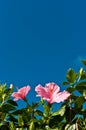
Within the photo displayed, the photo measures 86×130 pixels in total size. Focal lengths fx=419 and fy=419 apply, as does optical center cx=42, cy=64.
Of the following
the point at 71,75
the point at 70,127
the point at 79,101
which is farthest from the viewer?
the point at 71,75

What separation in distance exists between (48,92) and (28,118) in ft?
0.82

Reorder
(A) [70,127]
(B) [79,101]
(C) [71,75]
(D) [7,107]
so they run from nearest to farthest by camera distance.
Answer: (A) [70,127], (B) [79,101], (C) [71,75], (D) [7,107]

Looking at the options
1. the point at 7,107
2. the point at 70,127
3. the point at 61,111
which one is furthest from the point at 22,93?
the point at 70,127

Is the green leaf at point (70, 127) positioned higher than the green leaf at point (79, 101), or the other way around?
the green leaf at point (79, 101)

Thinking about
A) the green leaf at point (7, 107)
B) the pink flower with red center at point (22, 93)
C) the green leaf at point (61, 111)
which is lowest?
the green leaf at point (61, 111)

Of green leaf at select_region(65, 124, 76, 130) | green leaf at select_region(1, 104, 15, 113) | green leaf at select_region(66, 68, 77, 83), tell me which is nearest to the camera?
green leaf at select_region(65, 124, 76, 130)

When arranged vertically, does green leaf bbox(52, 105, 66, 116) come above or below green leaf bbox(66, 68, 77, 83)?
below

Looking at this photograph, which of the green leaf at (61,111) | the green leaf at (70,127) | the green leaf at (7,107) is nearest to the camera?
the green leaf at (70,127)

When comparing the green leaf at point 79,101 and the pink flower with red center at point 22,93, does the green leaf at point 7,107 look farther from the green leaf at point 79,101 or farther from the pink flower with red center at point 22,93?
the green leaf at point 79,101

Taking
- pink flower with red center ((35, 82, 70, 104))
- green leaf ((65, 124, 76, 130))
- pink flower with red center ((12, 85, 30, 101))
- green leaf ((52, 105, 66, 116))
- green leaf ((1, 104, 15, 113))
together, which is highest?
pink flower with red center ((12, 85, 30, 101))

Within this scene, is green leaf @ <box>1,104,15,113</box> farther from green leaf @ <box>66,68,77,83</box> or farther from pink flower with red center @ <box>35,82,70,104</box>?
green leaf @ <box>66,68,77,83</box>

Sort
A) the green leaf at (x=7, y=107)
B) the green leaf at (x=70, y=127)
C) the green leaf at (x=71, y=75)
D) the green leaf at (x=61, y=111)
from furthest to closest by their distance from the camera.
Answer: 1. the green leaf at (x=7, y=107)
2. the green leaf at (x=71, y=75)
3. the green leaf at (x=61, y=111)
4. the green leaf at (x=70, y=127)

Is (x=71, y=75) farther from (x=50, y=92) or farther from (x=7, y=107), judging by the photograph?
(x=7, y=107)

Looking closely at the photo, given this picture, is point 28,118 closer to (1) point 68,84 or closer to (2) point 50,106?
(2) point 50,106
